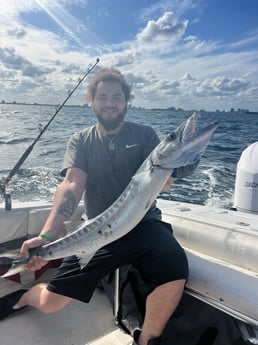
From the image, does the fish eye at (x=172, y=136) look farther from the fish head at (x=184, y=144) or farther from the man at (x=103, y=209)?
the man at (x=103, y=209)

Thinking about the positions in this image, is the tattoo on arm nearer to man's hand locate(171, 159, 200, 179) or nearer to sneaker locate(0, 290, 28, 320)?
man's hand locate(171, 159, 200, 179)

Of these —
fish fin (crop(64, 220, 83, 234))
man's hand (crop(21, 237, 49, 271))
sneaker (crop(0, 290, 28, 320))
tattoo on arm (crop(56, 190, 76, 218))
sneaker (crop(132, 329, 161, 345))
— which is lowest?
sneaker (crop(0, 290, 28, 320))

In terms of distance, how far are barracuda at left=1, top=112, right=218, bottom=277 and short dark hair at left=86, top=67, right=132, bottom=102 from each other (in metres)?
0.81

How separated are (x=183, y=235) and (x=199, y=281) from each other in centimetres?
55

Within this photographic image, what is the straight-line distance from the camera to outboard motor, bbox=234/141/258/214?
3.05m

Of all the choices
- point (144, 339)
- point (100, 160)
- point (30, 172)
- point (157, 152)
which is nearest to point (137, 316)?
point (144, 339)

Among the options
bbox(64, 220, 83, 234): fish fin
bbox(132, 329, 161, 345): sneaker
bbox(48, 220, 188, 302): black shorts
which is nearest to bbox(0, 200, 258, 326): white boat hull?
bbox(48, 220, 188, 302): black shorts

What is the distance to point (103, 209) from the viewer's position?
195 cm

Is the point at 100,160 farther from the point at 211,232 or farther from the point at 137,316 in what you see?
the point at 137,316

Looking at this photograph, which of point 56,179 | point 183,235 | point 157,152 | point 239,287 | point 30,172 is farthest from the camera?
point 30,172

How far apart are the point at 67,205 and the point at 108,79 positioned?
0.80m

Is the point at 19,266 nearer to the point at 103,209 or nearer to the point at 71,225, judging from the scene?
the point at 71,225

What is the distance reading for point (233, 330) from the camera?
151 cm

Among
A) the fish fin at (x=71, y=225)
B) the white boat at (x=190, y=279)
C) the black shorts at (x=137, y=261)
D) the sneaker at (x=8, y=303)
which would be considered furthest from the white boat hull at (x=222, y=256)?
the sneaker at (x=8, y=303)
